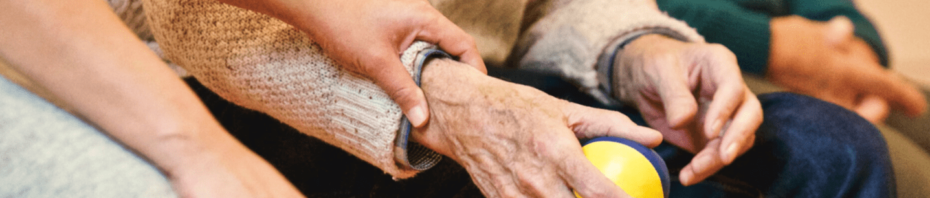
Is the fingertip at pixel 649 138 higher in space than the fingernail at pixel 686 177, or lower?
higher

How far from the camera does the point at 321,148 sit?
18.6 inches

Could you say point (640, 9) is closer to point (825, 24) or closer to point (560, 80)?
point (560, 80)

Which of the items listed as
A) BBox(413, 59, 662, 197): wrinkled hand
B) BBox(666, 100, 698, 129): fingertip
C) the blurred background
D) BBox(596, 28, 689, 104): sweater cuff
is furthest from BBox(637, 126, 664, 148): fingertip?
the blurred background

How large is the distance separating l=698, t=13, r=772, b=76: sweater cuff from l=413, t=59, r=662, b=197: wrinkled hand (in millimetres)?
458

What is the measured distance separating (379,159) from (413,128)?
0.04 metres

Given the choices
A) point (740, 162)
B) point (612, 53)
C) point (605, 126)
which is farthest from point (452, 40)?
point (740, 162)

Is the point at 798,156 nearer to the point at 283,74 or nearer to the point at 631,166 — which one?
the point at 631,166

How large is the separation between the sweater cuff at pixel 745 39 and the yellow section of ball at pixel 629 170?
47cm

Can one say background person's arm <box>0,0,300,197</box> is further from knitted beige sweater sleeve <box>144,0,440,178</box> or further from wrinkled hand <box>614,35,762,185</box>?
wrinkled hand <box>614,35,762,185</box>

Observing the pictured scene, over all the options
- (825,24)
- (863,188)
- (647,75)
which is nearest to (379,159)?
(647,75)

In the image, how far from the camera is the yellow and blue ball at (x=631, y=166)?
31 centimetres

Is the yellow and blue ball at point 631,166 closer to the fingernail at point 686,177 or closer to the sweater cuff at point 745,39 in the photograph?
the fingernail at point 686,177

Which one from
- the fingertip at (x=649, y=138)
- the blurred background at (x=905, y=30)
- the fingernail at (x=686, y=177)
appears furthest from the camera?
the blurred background at (x=905, y=30)

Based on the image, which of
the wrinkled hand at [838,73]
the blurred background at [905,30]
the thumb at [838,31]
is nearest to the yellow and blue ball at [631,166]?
the wrinkled hand at [838,73]
